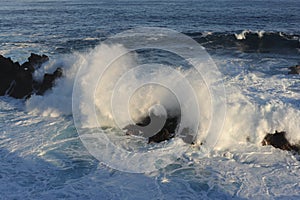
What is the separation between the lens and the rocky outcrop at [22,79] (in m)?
9.85

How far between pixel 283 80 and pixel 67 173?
7.74m

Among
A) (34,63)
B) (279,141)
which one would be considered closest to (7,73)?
(34,63)

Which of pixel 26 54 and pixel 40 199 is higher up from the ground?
pixel 26 54

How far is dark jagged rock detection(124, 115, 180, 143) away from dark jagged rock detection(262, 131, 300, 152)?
1.98 metres

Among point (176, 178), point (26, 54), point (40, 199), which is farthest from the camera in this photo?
point (26, 54)

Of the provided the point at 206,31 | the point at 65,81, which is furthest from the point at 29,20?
the point at 65,81

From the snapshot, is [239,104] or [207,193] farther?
[239,104]

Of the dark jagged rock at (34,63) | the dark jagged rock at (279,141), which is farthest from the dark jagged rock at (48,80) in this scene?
the dark jagged rock at (279,141)

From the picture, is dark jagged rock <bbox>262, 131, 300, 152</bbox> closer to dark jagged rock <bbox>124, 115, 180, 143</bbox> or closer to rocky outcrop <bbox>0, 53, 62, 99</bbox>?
dark jagged rock <bbox>124, 115, 180, 143</bbox>

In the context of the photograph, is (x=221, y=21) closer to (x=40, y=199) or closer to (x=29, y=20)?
(x=29, y=20)

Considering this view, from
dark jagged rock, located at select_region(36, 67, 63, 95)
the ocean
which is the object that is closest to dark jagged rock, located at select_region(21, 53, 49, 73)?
the ocean

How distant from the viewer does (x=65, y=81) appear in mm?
9766

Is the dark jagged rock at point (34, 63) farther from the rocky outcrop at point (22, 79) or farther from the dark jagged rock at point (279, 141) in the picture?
the dark jagged rock at point (279, 141)

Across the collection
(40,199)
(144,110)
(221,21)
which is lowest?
(40,199)
